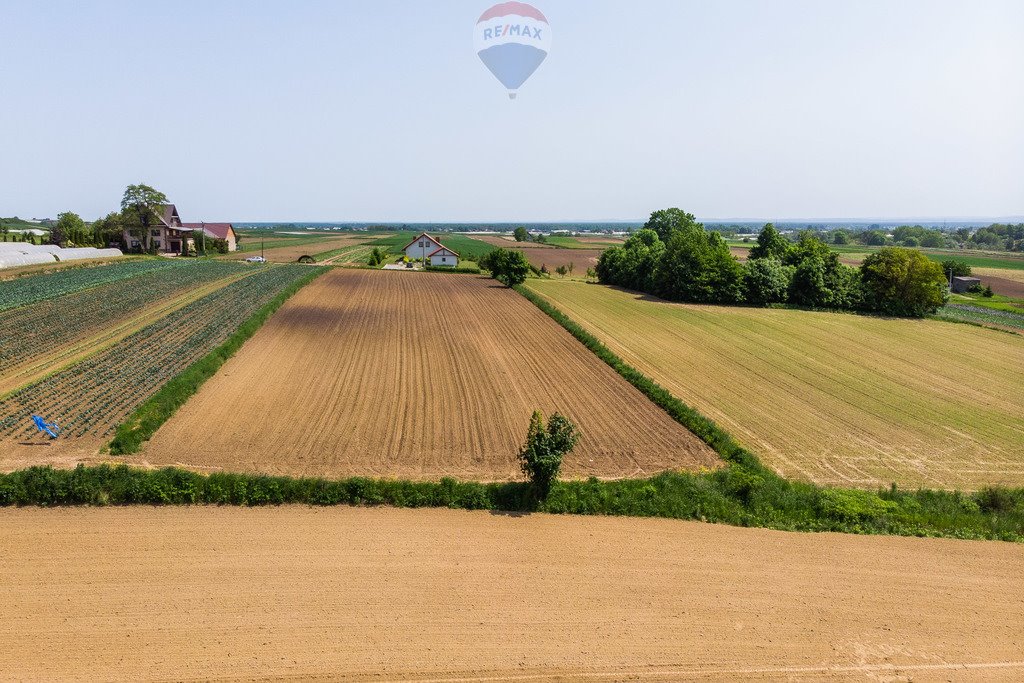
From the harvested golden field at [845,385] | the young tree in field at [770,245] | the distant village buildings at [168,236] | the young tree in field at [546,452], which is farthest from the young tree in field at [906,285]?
the distant village buildings at [168,236]

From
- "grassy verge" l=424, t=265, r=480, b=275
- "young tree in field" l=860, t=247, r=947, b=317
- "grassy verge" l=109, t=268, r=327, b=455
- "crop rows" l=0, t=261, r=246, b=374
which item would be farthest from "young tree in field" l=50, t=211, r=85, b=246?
"young tree in field" l=860, t=247, r=947, b=317

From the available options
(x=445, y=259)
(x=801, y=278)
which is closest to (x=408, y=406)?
(x=801, y=278)

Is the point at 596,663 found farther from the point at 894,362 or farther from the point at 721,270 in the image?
the point at 721,270

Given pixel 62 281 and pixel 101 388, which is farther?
pixel 62 281

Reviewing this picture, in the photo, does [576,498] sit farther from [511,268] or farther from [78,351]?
[511,268]

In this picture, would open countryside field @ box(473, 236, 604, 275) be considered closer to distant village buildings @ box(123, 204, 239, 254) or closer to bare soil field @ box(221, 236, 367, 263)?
bare soil field @ box(221, 236, 367, 263)

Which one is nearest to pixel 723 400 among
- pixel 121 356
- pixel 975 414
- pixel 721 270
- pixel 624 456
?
pixel 624 456
